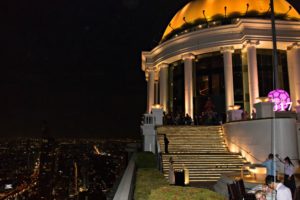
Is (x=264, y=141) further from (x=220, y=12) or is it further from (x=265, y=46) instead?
(x=220, y=12)

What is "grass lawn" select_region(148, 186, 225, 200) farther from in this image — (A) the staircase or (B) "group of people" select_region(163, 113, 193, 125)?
(B) "group of people" select_region(163, 113, 193, 125)

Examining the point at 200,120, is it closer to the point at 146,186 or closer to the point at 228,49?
the point at 228,49

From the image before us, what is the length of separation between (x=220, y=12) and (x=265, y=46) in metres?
6.20

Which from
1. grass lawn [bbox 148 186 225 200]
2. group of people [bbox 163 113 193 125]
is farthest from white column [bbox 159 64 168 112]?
grass lawn [bbox 148 186 225 200]

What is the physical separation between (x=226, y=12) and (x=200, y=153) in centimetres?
1815

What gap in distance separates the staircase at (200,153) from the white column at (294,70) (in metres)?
9.91

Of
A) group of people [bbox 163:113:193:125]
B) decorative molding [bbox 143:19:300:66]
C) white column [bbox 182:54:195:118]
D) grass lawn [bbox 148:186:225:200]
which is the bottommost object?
grass lawn [bbox 148:186:225:200]

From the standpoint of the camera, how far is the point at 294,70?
26.8 meters

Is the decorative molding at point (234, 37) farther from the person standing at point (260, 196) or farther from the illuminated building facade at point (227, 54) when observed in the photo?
the person standing at point (260, 196)

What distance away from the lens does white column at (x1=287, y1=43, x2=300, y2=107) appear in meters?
26.5

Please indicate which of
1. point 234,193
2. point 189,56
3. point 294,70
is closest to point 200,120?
point 189,56

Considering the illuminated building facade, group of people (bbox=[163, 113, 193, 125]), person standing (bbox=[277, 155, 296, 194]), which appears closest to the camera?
person standing (bbox=[277, 155, 296, 194])

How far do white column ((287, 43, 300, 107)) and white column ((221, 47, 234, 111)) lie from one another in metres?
5.62

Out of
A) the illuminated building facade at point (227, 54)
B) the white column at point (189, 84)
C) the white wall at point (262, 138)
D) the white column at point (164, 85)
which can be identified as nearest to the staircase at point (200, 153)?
the white wall at point (262, 138)
